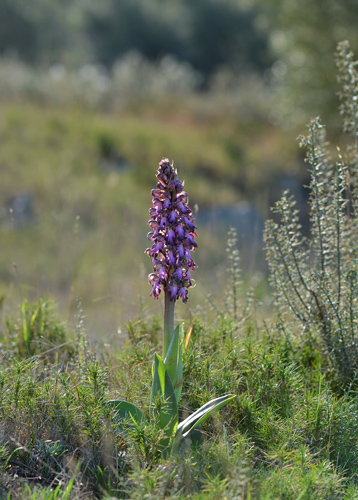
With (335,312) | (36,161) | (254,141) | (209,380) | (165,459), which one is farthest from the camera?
(254,141)

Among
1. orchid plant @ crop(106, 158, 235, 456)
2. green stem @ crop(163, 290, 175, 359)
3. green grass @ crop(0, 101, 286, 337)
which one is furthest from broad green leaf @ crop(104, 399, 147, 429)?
green grass @ crop(0, 101, 286, 337)

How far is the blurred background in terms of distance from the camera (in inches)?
318

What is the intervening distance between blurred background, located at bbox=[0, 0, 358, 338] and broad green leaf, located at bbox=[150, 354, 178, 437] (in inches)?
43.1

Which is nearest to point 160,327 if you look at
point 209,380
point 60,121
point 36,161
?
point 209,380

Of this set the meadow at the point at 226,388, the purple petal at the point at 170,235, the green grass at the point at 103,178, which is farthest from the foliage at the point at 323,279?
the green grass at the point at 103,178

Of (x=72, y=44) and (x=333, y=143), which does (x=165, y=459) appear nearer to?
(x=333, y=143)

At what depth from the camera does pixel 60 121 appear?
13898 mm

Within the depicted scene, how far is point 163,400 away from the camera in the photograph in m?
2.39

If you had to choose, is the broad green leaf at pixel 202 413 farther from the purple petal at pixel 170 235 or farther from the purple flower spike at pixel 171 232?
the purple petal at pixel 170 235

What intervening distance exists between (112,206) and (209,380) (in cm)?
784

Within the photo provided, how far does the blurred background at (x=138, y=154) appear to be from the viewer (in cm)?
807

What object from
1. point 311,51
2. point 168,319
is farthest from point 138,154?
point 168,319

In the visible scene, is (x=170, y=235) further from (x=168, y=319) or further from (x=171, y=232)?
(x=168, y=319)

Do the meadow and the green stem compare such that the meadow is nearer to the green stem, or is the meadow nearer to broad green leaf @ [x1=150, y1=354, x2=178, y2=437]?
broad green leaf @ [x1=150, y1=354, x2=178, y2=437]
